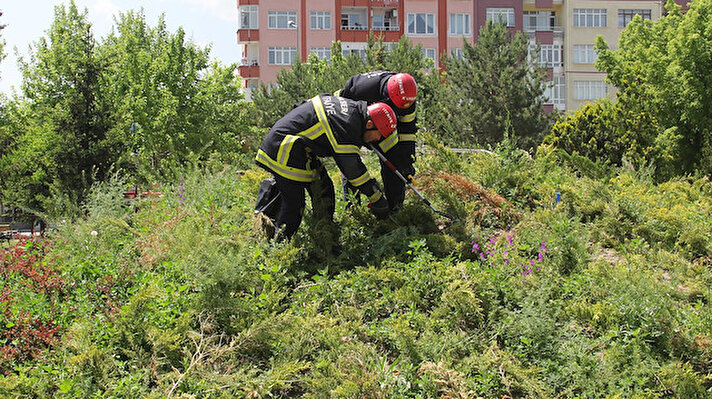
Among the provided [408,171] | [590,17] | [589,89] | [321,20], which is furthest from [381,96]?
[590,17]

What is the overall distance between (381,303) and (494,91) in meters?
23.9

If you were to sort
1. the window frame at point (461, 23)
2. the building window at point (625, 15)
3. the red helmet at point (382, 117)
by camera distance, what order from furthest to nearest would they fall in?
1. the building window at point (625, 15)
2. the window frame at point (461, 23)
3. the red helmet at point (382, 117)

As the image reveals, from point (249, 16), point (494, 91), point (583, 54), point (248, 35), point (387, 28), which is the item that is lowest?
point (494, 91)

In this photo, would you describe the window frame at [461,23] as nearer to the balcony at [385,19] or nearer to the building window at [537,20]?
the balcony at [385,19]

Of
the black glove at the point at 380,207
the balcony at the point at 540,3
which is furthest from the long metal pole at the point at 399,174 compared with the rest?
the balcony at the point at 540,3

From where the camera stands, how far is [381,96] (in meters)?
7.79

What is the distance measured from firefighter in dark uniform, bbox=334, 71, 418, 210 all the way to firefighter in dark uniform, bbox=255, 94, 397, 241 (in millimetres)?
649

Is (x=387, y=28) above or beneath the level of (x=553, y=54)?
above

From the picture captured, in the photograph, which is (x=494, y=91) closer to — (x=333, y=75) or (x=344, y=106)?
(x=333, y=75)

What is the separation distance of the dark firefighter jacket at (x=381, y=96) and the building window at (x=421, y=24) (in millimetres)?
44181

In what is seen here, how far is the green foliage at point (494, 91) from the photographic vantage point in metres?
27.8

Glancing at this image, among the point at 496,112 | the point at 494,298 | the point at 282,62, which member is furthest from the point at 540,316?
the point at 282,62

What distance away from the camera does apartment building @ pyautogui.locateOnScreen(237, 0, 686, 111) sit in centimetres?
4962

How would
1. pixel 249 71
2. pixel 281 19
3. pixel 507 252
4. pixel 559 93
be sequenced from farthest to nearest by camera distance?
pixel 559 93 → pixel 249 71 → pixel 281 19 → pixel 507 252
